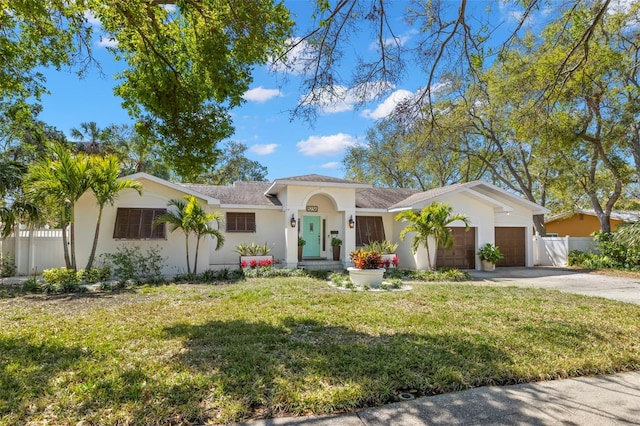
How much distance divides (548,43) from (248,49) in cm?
712

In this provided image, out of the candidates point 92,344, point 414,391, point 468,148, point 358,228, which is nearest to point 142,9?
point 92,344

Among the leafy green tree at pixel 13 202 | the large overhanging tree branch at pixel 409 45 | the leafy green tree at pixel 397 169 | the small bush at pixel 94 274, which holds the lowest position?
the small bush at pixel 94 274

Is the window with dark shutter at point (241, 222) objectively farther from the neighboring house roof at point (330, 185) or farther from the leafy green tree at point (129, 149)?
the leafy green tree at point (129, 149)

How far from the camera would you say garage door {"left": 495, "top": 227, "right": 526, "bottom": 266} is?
19.4m

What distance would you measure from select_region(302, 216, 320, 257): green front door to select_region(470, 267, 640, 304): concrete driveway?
7.65 meters

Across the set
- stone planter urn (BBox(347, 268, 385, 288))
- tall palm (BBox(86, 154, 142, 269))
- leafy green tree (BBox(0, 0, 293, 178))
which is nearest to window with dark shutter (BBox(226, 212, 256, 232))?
tall palm (BBox(86, 154, 142, 269))

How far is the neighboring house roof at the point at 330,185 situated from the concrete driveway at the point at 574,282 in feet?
12.5

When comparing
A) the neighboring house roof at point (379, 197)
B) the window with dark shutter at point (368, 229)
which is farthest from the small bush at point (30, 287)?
the neighboring house roof at point (379, 197)

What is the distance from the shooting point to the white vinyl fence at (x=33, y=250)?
13.7m

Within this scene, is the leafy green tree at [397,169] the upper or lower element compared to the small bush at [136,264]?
upper

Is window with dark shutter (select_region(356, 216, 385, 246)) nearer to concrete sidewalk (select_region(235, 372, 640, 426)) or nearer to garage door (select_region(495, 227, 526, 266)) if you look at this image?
garage door (select_region(495, 227, 526, 266))

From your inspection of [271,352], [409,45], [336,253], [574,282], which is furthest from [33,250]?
[574,282]

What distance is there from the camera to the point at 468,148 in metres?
27.4

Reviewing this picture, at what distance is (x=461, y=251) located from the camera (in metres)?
17.9
